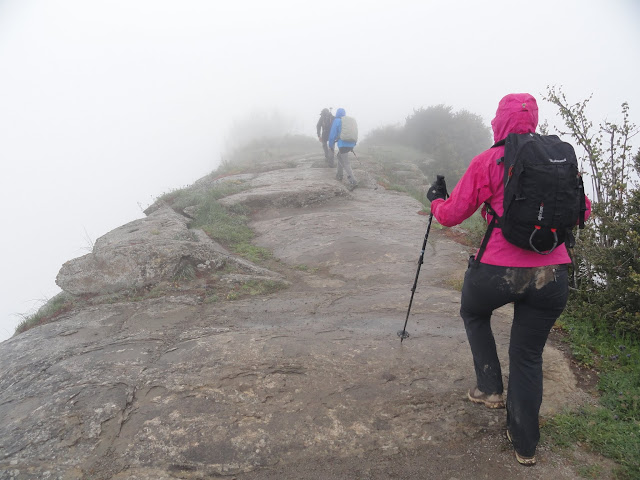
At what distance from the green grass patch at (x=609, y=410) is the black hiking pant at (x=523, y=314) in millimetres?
485

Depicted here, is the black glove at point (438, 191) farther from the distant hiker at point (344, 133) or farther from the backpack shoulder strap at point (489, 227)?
the distant hiker at point (344, 133)

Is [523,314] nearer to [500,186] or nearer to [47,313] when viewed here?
[500,186]

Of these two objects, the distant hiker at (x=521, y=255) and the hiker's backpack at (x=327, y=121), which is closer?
the distant hiker at (x=521, y=255)

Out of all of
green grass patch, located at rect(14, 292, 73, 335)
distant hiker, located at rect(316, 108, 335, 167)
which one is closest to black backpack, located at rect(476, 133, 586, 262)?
green grass patch, located at rect(14, 292, 73, 335)

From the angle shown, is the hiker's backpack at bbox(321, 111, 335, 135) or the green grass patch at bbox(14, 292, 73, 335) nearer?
the green grass patch at bbox(14, 292, 73, 335)

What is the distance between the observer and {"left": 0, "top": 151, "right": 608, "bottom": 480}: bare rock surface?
9.59ft

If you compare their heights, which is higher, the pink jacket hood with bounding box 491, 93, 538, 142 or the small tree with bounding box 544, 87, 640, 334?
the pink jacket hood with bounding box 491, 93, 538, 142

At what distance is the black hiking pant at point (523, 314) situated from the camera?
2.58m

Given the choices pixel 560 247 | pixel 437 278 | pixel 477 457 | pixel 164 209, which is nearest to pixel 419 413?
pixel 477 457

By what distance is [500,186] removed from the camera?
2.61 m

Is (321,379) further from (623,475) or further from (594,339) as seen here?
(594,339)

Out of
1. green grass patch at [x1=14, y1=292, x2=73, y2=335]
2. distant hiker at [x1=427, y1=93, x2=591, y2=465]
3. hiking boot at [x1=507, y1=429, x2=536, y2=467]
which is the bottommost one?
hiking boot at [x1=507, y1=429, x2=536, y2=467]

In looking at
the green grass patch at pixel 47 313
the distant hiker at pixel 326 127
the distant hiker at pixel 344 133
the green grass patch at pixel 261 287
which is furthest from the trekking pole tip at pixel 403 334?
the distant hiker at pixel 326 127

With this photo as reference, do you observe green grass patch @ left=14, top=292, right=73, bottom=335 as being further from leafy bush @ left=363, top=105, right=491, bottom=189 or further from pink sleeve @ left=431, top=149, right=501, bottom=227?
leafy bush @ left=363, top=105, right=491, bottom=189
